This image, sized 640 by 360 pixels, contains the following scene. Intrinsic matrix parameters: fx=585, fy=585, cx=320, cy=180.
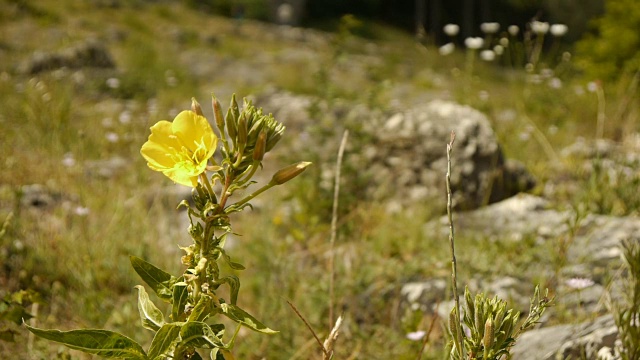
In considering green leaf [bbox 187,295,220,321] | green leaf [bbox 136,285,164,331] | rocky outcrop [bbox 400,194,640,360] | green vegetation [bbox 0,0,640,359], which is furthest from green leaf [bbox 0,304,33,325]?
rocky outcrop [bbox 400,194,640,360]

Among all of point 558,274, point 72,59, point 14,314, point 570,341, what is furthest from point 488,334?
point 72,59

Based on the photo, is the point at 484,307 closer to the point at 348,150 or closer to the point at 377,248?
the point at 377,248

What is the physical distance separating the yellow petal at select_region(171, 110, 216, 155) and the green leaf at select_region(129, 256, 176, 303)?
20 cm

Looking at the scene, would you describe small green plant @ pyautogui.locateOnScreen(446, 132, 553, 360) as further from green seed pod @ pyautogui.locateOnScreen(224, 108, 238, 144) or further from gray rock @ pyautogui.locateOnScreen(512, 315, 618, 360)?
gray rock @ pyautogui.locateOnScreen(512, 315, 618, 360)

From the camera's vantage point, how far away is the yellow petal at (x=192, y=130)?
90 centimetres

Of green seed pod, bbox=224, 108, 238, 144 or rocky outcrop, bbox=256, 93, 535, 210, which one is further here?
rocky outcrop, bbox=256, 93, 535, 210

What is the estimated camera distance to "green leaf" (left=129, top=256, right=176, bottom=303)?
93 centimetres

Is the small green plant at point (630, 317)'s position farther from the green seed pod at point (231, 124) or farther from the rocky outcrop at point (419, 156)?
the rocky outcrop at point (419, 156)

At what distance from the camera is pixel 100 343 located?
0.86 metres

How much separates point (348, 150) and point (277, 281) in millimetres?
1207

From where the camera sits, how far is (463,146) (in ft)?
11.5

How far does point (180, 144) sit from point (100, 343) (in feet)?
1.06

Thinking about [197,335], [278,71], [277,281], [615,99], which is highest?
[197,335]

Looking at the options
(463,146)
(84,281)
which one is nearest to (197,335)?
(84,281)
